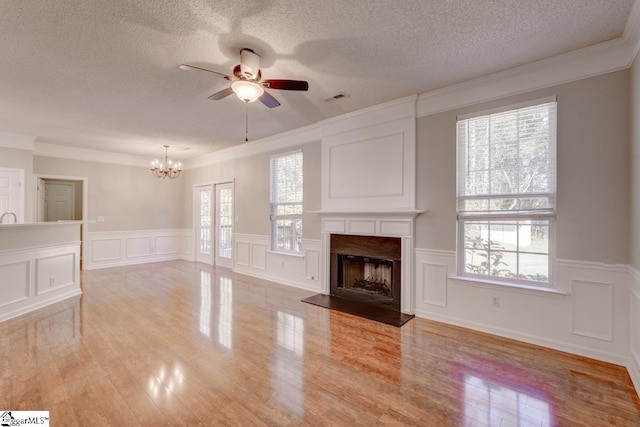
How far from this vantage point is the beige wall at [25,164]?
552 cm

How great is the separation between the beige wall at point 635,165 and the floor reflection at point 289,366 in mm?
2900

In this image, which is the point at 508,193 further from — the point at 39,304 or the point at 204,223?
the point at 204,223

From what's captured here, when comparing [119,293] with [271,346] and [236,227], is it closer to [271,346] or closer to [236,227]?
[236,227]

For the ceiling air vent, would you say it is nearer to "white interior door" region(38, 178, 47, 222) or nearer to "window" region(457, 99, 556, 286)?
"window" region(457, 99, 556, 286)


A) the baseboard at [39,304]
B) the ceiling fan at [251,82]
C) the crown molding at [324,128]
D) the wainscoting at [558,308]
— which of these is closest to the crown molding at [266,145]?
the crown molding at [324,128]

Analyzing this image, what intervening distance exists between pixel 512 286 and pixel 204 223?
6988 mm

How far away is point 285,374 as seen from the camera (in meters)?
2.45

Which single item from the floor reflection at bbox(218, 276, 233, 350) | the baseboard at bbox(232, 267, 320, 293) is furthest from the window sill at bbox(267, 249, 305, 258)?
the floor reflection at bbox(218, 276, 233, 350)

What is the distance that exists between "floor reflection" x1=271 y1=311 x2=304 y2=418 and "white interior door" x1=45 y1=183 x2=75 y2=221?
7.42 metres

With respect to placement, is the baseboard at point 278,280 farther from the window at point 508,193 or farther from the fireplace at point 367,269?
the window at point 508,193

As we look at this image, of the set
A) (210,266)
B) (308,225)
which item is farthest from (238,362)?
(210,266)

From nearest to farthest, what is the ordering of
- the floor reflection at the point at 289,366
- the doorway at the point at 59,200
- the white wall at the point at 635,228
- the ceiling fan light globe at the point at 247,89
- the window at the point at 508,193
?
1. the floor reflection at the point at 289,366
2. the white wall at the point at 635,228
3. the ceiling fan light globe at the point at 247,89
4. the window at the point at 508,193
5. the doorway at the point at 59,200

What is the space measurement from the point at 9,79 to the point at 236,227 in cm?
415

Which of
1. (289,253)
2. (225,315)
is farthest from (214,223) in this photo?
(225,315)
